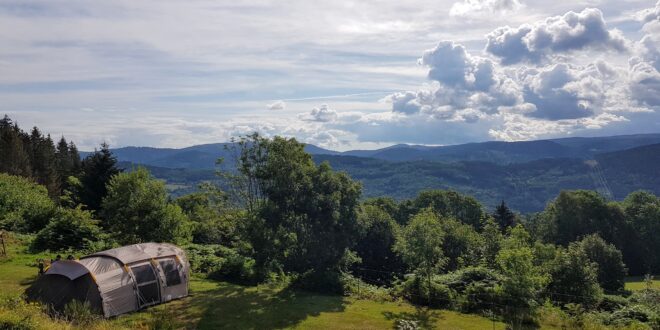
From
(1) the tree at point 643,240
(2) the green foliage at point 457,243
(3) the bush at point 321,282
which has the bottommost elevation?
(1) the tree at point 643,240

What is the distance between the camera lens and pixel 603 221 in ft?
267

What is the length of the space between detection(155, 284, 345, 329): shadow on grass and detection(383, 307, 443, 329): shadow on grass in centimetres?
299

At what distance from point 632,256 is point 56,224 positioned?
91.1 metres

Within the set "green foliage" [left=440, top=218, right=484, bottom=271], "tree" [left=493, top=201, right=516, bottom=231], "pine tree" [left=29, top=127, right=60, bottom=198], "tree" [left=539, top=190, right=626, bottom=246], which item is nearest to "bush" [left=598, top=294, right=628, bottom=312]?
"green foliage" [left=440, top=218, right=484, bottom=271]

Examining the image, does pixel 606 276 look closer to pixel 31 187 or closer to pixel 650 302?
pixel 650 302

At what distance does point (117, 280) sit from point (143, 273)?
58.6 inches

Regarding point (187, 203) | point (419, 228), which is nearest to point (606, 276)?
point (419, 228)

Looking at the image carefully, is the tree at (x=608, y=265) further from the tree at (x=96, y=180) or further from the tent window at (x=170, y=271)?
the tree at (x=96, y=180)

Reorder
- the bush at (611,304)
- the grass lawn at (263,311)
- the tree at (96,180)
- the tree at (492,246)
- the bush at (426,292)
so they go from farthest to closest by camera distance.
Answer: the tree at (96,180)
the tree at (492,246)
the bush at (611,304)
the bush at (426,292)
the grass lawn at (263,311)

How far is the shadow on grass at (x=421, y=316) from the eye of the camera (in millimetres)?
22919

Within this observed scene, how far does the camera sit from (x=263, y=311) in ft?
78.3

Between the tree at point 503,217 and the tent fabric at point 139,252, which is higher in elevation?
the tent fabric at point 139,252

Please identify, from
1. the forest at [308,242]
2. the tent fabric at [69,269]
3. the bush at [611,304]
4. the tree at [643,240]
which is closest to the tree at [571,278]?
the forest at [308,242]

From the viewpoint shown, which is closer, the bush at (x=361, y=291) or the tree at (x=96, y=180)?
the bush at (x=361, y=291)
